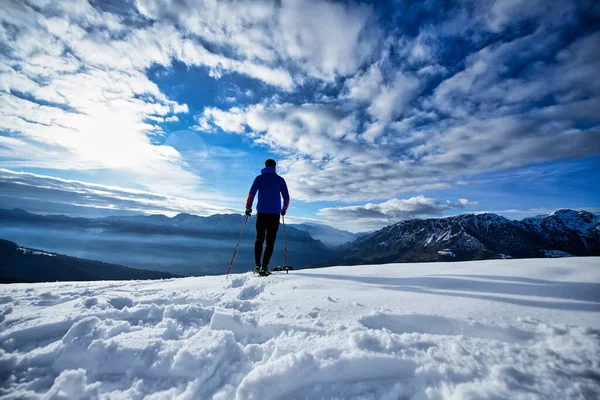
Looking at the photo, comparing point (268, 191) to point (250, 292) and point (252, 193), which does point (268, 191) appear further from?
point (250, 292)

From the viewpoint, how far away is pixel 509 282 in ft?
13.6

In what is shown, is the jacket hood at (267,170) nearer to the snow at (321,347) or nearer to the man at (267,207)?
the man at (267,207)

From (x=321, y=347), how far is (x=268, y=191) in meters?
5.60

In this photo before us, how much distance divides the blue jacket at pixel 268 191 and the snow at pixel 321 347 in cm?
392

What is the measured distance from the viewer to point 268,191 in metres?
7.56

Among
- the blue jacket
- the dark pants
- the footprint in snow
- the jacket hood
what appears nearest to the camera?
the footprint in snow

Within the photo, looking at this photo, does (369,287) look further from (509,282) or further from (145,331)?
(145,331)

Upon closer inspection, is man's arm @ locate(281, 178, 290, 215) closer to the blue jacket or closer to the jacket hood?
the blue jacket

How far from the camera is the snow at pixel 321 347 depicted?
6.50ft

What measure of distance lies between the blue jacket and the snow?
3916mm

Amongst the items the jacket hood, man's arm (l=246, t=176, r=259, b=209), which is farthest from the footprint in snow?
the jacket hood

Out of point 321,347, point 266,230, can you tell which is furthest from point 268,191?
point 321,347

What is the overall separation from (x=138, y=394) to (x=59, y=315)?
A: 2235mm

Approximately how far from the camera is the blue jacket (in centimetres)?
750
